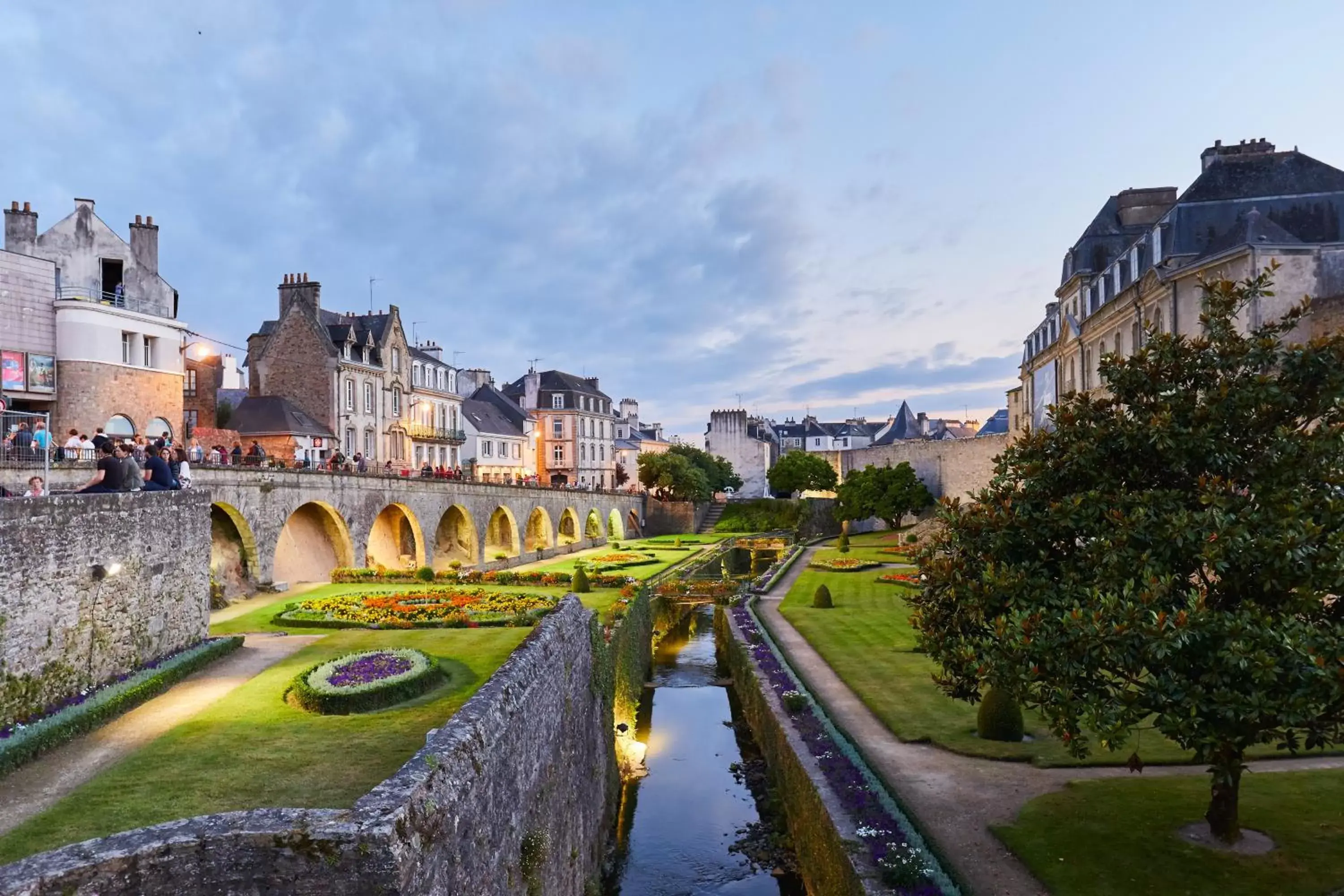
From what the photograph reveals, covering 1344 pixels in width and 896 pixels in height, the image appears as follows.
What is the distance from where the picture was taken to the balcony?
60719 mm

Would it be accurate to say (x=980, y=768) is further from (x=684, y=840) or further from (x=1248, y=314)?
(x=1248, y=314)

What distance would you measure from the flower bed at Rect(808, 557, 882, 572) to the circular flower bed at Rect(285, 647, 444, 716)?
115 ft

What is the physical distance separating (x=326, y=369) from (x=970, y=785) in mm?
45845

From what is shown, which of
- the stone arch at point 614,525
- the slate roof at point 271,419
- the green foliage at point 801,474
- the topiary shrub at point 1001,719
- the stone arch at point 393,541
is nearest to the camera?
the topiary shrub at point 1001,719

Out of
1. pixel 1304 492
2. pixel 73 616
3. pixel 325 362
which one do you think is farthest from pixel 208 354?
pixel 1304 492

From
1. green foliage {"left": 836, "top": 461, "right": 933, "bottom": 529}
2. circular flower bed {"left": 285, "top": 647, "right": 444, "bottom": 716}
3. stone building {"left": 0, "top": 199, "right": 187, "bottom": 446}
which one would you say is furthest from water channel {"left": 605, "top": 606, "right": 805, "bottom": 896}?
green foliage {"left": 836, "top": 461, "right": 933, "bottom": 529}

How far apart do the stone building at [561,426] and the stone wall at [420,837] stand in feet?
255

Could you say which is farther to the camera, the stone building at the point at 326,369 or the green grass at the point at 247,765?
the stone building at the point at 326,369

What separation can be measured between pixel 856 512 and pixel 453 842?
7072 cm

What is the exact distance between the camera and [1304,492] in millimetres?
9688

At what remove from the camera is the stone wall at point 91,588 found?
13.1 m

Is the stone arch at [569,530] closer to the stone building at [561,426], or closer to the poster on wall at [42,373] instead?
the stone building at [561,426]

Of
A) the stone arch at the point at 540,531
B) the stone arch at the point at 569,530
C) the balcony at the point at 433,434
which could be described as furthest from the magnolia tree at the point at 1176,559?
the stone arch at the point at 569,530

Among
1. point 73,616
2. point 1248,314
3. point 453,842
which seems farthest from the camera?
point 1248,314
